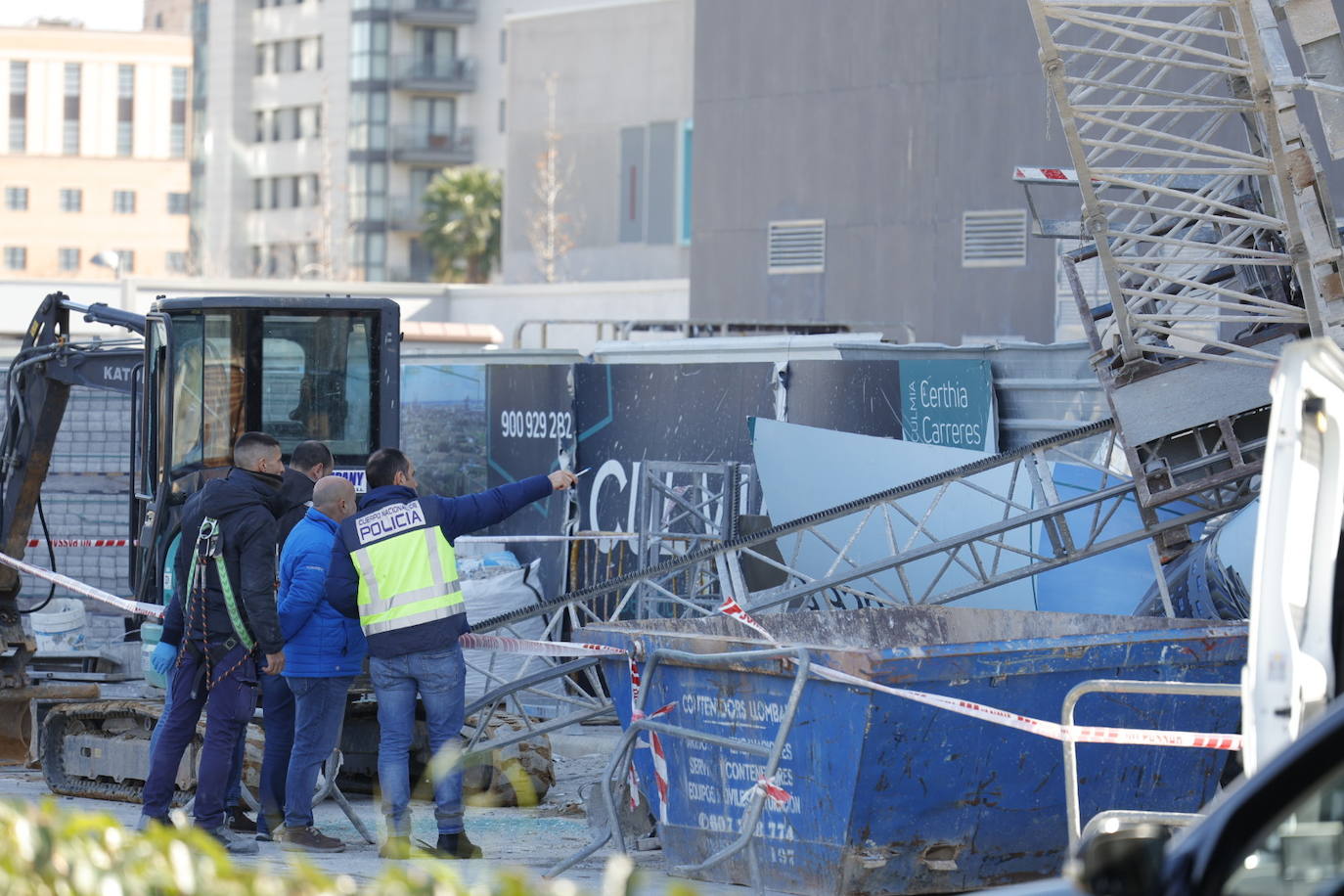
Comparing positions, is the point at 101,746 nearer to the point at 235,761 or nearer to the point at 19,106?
the point at 235,761

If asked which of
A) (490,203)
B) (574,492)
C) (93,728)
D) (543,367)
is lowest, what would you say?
(93,728)

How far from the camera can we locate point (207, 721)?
986cm

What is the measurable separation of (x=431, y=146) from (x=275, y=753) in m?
74.1

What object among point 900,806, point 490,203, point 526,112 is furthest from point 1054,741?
point 490,203

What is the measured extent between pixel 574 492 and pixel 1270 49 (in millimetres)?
8262

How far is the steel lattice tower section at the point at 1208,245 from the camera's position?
10766 millimetres

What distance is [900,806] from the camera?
845 cm

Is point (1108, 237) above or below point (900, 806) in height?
above

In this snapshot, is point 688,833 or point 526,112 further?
point 526,112

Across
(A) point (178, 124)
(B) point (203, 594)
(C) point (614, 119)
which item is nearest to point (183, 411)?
(B) point (203, 594)

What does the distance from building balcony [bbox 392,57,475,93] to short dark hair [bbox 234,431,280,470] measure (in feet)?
241

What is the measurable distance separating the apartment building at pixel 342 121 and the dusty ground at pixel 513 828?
68.0 m

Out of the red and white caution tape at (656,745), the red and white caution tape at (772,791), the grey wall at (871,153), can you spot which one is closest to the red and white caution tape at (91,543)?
the red and white caution tape at (656,745)

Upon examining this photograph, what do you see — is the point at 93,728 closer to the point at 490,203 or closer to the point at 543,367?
the point at 543,367
